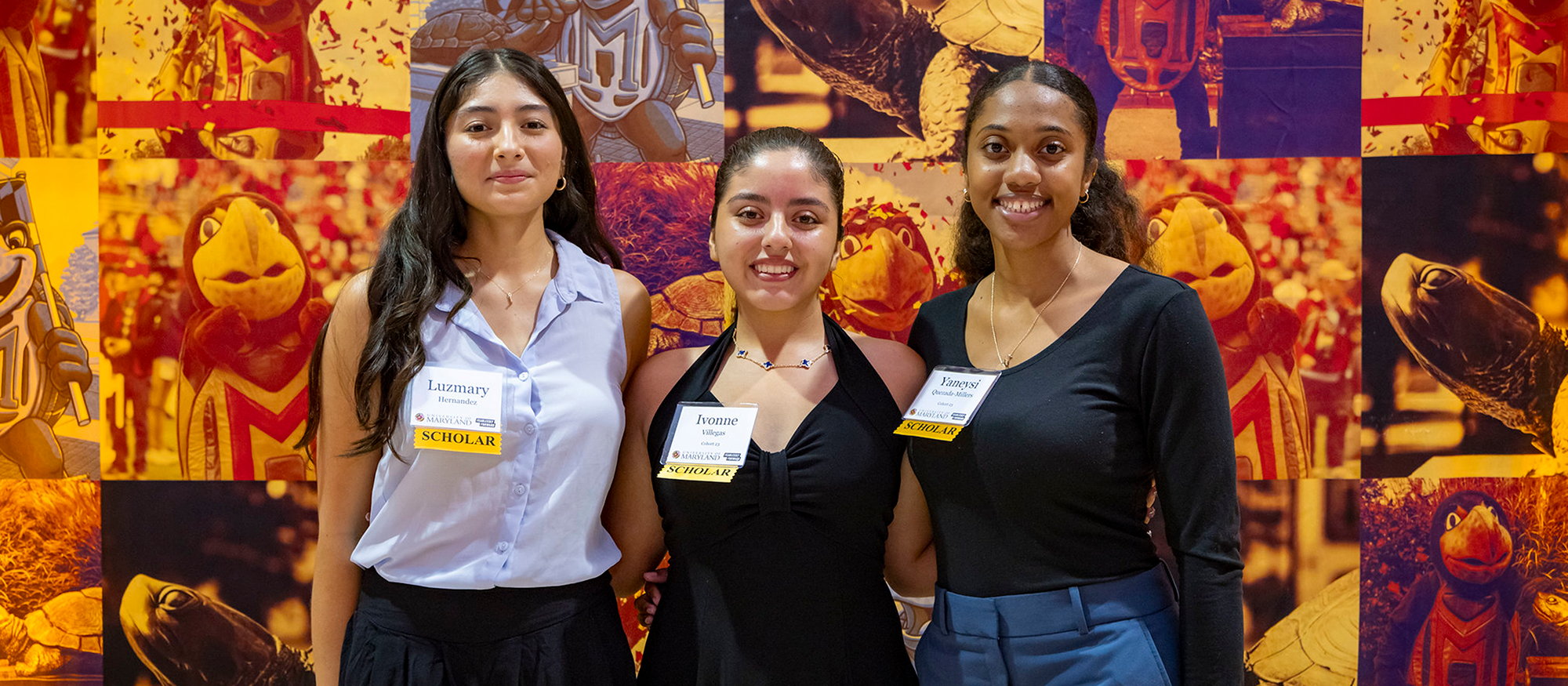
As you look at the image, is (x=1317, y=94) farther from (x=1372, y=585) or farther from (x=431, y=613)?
(x=431, y=613)

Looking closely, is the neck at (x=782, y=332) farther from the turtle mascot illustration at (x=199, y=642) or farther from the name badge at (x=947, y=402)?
the turtle mascot illustration at (x=199, y=642)

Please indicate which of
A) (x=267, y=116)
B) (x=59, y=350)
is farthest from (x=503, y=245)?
(x=59, y=350)

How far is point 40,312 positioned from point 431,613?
1.94m

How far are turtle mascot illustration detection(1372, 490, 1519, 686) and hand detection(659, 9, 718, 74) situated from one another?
2653 millimetres

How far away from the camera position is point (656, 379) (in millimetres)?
2145

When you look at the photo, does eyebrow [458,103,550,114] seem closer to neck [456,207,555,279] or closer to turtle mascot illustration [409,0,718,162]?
neck [456,207,555,279]

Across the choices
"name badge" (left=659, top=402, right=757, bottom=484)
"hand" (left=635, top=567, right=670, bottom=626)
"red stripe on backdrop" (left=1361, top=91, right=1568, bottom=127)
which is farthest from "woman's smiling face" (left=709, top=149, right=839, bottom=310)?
"red stripe on backdrop" (left=1361, top=91, right=1568, bottom=127)

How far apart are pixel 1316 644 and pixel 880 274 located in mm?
1790

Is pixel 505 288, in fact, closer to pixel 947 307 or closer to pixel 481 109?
pixel 481 109

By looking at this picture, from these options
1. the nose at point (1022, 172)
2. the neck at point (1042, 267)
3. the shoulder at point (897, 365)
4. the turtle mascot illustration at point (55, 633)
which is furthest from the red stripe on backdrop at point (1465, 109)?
the turtle mascot illustration at point (55, 633)

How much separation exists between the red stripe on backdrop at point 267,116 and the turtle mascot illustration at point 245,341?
239 mm

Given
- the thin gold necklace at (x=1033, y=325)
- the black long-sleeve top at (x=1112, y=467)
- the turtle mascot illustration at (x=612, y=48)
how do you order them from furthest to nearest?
the turtle mascot illustration at (x=612, y=48) < the thin gold necklace at (x=1033, y=325) < the black long-sleeve top at (x=1112, y=467)

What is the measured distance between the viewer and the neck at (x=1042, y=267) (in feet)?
6.44

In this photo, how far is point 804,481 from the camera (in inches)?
75.7
